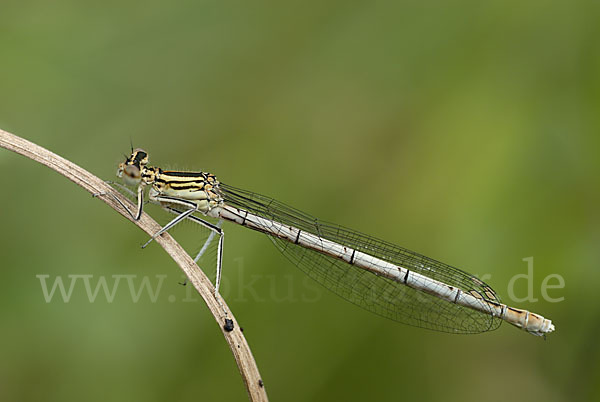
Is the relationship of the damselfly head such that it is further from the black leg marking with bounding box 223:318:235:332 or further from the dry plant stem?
the black leg marking with bounding box 223:318:235:332

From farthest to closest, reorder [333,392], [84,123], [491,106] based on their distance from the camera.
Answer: [491,106] < [84,123] < [333,392]

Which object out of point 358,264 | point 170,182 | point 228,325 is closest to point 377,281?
point 358,264

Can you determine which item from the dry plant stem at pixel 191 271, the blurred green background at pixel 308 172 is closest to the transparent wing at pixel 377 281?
the blurred green background at pixel 308 172

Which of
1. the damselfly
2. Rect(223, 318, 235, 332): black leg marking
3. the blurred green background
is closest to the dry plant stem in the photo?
Rect(223, 318, 235, 332): black leg marking

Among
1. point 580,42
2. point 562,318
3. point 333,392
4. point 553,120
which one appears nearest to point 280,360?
point 333,392

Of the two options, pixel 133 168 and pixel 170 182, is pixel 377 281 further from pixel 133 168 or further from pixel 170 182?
pixel 133 168

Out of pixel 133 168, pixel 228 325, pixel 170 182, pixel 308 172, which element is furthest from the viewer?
pixel 308 172

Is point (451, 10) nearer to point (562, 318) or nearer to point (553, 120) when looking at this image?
point (553, 120)
